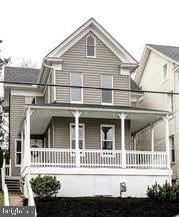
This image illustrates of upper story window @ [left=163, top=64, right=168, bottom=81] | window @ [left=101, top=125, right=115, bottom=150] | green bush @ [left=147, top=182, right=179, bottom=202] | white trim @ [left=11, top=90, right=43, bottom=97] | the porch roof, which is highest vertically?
upper story window @ [left=163, top=64, right=168, bottom=81]

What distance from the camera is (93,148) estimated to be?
29484 millimetres

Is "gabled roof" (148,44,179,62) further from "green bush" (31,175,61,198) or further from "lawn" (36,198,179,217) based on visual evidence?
"green bush" (31,175,61,198)

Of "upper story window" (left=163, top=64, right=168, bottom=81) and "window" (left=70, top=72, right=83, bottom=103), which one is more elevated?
"upper story window" (left=163, top=64, right=168, bottom=81)

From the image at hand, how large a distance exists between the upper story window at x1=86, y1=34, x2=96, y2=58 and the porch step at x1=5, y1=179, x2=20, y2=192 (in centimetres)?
866

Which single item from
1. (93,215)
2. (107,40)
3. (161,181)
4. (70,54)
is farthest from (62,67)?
(93,215)

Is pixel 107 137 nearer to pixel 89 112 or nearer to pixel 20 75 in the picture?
pixel 89 112

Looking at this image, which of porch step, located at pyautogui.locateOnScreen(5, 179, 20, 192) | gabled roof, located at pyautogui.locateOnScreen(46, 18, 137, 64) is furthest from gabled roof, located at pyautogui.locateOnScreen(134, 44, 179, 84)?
porch step, located at pyautogui.locateOnScreen(5, 179, 20, 192)

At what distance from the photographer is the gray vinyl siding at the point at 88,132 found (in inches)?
1138

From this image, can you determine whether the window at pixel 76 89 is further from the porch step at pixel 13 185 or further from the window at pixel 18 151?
the window at pixel 18 151

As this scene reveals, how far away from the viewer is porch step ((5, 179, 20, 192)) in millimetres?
30377

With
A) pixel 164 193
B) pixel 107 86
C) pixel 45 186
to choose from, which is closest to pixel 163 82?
pixel 107 86

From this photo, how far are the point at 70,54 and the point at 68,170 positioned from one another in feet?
24.7

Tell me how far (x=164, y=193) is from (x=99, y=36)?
1082 centimetres

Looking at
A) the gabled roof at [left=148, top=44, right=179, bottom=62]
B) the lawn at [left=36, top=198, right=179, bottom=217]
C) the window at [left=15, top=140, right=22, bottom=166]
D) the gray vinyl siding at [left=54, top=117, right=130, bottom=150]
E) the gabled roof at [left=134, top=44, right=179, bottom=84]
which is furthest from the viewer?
the window at [left=15, top=140, right=22, bottom=166]
